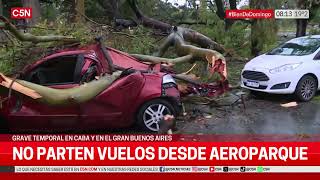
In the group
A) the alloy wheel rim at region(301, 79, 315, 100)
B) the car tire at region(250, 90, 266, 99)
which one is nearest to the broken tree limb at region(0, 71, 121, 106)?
the car tire at region(250, 90, 266, 99)

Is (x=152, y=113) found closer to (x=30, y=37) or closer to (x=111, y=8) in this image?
(x=30, y=37)

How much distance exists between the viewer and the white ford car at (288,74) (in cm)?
918

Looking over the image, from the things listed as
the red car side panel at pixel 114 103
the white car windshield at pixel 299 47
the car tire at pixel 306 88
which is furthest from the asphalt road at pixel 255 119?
the white car windshield at pixel 299 47

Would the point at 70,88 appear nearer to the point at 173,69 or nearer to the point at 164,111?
the point at 164,111

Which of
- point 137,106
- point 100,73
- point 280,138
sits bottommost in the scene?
point 280,138

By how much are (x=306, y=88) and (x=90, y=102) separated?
4.74 metres

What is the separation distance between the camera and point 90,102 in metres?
7.07

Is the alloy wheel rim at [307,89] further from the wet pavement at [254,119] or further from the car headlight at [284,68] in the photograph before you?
the car headlight at [284,68]

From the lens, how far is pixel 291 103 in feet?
30.2

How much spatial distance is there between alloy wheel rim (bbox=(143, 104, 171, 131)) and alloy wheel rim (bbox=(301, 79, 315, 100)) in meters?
3.54

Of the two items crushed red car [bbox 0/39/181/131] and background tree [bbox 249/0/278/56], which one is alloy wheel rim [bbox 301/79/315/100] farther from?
background tree [bbox 249/0/278/56]

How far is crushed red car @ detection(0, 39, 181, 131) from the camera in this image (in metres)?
7.07

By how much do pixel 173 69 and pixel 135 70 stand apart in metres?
1.91

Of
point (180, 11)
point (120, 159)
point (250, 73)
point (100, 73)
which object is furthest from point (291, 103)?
point (180, 11)
